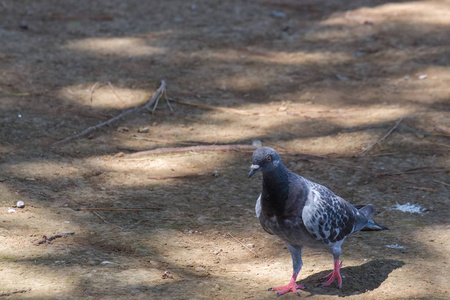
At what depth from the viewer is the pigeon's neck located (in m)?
3.79

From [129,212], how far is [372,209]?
210 centimetres

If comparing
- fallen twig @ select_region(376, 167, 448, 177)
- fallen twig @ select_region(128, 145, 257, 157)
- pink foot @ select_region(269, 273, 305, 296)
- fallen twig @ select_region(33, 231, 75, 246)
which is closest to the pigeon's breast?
pink foot @ select_region(269, 273, 305, 296)

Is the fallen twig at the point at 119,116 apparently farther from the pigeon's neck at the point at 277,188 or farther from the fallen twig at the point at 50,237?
the pigeon's neck at the point at 277,188

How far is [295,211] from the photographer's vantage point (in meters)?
3.79

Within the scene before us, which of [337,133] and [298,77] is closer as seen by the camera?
[337,133]

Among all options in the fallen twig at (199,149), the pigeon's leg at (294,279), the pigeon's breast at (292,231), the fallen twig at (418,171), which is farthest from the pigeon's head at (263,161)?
the fallen twig at (199,149)

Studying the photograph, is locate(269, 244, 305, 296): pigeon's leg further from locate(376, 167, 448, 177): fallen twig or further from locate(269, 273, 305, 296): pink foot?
locate(376, 167, 448, 177): fallen twig

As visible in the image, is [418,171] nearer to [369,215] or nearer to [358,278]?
[369,215]

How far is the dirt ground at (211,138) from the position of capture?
13.7ft

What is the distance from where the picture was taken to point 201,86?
822 centimetres

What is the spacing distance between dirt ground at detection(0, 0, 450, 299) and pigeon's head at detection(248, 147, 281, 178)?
85 cm

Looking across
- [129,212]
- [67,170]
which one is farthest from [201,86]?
[129,212]

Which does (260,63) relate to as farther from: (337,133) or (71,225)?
(71,225)

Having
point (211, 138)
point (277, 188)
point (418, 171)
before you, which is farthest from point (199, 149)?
point (277, 188)
